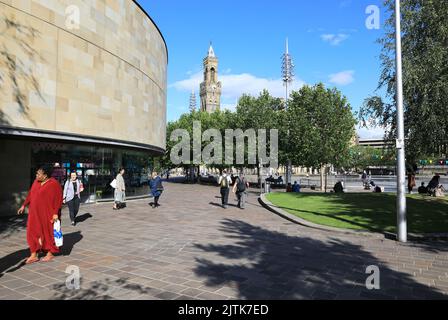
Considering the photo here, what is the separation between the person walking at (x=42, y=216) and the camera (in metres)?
6.40

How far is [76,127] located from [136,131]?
4.73 m

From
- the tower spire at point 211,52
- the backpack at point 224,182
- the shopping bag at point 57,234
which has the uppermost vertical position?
the tower spire at point 211,52

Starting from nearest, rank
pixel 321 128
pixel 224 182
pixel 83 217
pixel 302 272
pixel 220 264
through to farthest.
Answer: pixel 302 272
pixel 220 264
pixel 83 217
pixel 224 182
pixel 321 128

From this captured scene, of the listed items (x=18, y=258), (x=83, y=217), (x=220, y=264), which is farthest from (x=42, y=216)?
(x=83, y=217)

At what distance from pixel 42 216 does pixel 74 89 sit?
27.2 ft

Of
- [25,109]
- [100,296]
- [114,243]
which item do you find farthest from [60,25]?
[100,296]

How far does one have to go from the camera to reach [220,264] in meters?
6.39

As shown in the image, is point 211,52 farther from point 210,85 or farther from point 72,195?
point 72,195

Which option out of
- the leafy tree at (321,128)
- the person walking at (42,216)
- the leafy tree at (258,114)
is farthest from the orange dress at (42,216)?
the leafy tree at (258,114)

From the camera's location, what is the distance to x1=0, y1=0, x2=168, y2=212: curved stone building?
11.3 meters

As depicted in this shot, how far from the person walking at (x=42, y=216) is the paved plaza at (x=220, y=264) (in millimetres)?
316

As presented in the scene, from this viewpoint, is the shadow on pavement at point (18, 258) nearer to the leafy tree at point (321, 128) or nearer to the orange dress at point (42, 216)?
the orange dress at point (42, 216)

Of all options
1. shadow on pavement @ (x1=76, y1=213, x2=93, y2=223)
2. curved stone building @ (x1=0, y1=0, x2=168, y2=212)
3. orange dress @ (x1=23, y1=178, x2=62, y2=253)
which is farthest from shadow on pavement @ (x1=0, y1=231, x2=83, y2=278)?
curved stone building @ (x1=0, y1=0, x2=168, y2=212)
